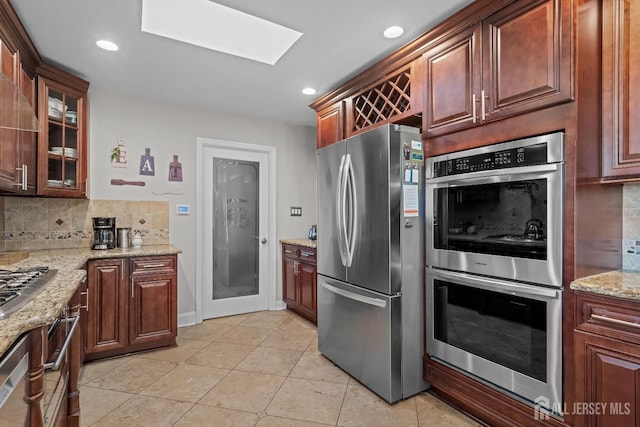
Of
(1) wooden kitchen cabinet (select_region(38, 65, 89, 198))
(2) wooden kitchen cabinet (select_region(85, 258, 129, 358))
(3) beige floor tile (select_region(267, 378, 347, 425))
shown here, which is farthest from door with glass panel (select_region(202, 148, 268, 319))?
(3) beige floor tile (select_region(267, 378, 347, 425))

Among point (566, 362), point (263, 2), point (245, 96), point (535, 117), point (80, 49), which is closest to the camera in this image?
point (566, 362)

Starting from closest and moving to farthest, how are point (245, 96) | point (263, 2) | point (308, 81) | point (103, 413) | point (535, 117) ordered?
1. point (535, 117)
2. point (263, 2)
3. point (103, 413)
4. point (308, 81)
5. point (245, 96)

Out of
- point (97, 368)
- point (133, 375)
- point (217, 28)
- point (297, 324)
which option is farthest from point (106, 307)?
point (217, 28)

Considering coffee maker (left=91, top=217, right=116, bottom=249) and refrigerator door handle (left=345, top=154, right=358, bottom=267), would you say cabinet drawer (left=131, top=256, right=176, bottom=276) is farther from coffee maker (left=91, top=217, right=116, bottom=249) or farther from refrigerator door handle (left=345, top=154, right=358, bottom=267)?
refrigerator door handle (left=345, top=154, right=358, bottom=267)

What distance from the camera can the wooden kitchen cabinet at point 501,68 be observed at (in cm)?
155

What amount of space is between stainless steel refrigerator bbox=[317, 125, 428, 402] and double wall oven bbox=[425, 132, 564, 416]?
96 mm

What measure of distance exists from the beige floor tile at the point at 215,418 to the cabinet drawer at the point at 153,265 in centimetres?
127

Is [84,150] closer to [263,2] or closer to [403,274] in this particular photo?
[263,2]

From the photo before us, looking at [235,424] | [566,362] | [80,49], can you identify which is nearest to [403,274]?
[566,362]

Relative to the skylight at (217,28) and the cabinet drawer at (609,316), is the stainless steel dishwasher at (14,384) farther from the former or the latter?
the cabinet drawer at (609,316)

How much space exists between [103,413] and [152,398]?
0.27 m

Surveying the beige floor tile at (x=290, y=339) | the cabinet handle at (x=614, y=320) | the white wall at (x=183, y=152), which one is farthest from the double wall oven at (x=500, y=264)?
the white wall at (x=183, y=152)

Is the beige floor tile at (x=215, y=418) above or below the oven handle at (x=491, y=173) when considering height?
below

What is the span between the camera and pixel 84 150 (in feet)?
9.87
